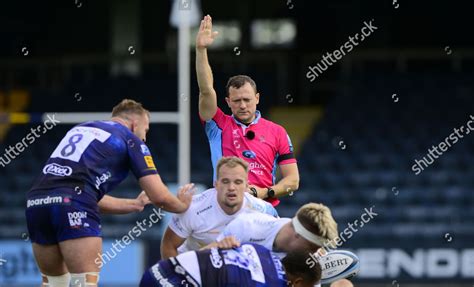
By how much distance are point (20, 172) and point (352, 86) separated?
18.8ft

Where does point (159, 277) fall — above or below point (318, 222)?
below

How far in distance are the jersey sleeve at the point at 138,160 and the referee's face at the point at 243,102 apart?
0.99m

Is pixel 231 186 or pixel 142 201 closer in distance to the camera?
pixel 231 186

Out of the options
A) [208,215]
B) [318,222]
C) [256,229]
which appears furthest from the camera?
[208,215]

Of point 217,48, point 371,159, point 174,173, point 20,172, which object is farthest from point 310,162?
point 20,172

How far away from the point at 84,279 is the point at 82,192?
1.87 ft

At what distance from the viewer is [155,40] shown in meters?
20.1

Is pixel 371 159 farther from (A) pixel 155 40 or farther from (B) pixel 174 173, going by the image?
(A) pixel 155 40

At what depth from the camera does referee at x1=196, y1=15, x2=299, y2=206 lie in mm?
7863

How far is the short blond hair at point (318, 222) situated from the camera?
6.17 m

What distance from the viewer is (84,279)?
7078 mm

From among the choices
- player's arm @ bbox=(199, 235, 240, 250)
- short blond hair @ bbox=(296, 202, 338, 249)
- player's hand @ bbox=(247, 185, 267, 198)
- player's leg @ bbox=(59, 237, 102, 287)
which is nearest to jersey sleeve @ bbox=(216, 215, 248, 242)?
player's arm @ bbox=(199, 235, 240, 250)

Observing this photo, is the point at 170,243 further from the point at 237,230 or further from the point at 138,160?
the point at 237,230

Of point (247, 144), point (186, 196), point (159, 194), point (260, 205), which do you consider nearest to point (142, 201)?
point (186, 196)
